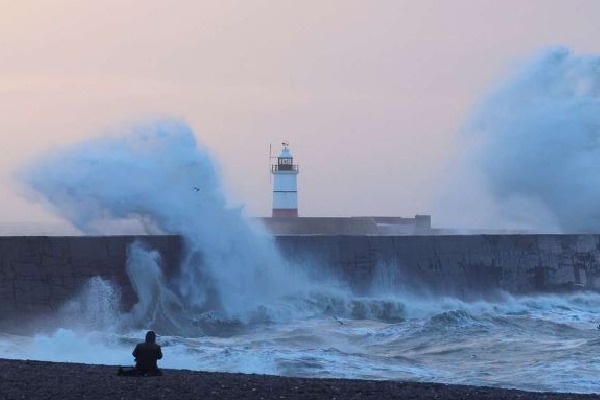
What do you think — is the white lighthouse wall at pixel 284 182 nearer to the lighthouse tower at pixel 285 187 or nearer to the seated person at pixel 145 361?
the lighthouse tower at pixel 285 187

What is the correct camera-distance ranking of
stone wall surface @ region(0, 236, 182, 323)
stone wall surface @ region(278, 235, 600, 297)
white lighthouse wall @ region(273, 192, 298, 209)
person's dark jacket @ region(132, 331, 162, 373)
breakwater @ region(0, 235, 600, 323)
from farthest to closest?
1. white lighthouse wall @ region(273, 192, 298, 209)
2. stone wall surface @ region(278, 235, 600, 297)
3. breakwater @ region(0, 235, 600, 323)
4. stone wall surface @ region(0, 236, 182, 323)
5. person's dark jacket @ region(132, 331, 162, 373)

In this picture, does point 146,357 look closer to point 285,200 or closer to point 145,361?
point 145,361

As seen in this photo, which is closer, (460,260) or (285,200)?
(460,260)

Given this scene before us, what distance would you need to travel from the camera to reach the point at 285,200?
97.1ft

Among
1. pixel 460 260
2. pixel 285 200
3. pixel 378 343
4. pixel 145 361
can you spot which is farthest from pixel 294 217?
pixel 145 361

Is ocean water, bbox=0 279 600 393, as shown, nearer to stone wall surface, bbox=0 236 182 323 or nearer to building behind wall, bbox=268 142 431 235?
stone wall surface, bbox=0 236 182 323

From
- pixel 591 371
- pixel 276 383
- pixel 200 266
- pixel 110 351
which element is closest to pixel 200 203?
pixel 200 266

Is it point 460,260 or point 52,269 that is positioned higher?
point 460,260

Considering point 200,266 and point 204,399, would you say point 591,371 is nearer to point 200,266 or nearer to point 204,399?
point 204,399

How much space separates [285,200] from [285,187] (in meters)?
0.36

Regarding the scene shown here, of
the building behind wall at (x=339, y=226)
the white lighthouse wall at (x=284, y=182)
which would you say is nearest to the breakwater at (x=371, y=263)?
the building behind wall at (x=339, y=226)

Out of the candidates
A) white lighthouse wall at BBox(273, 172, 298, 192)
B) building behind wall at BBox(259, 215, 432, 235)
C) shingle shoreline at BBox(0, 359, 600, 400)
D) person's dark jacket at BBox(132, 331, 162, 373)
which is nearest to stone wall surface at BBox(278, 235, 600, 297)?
shingle shoreline at BBox(0, 359, 600, 400)

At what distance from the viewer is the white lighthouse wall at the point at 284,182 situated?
29422 millimetres

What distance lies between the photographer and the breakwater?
1330 cm
